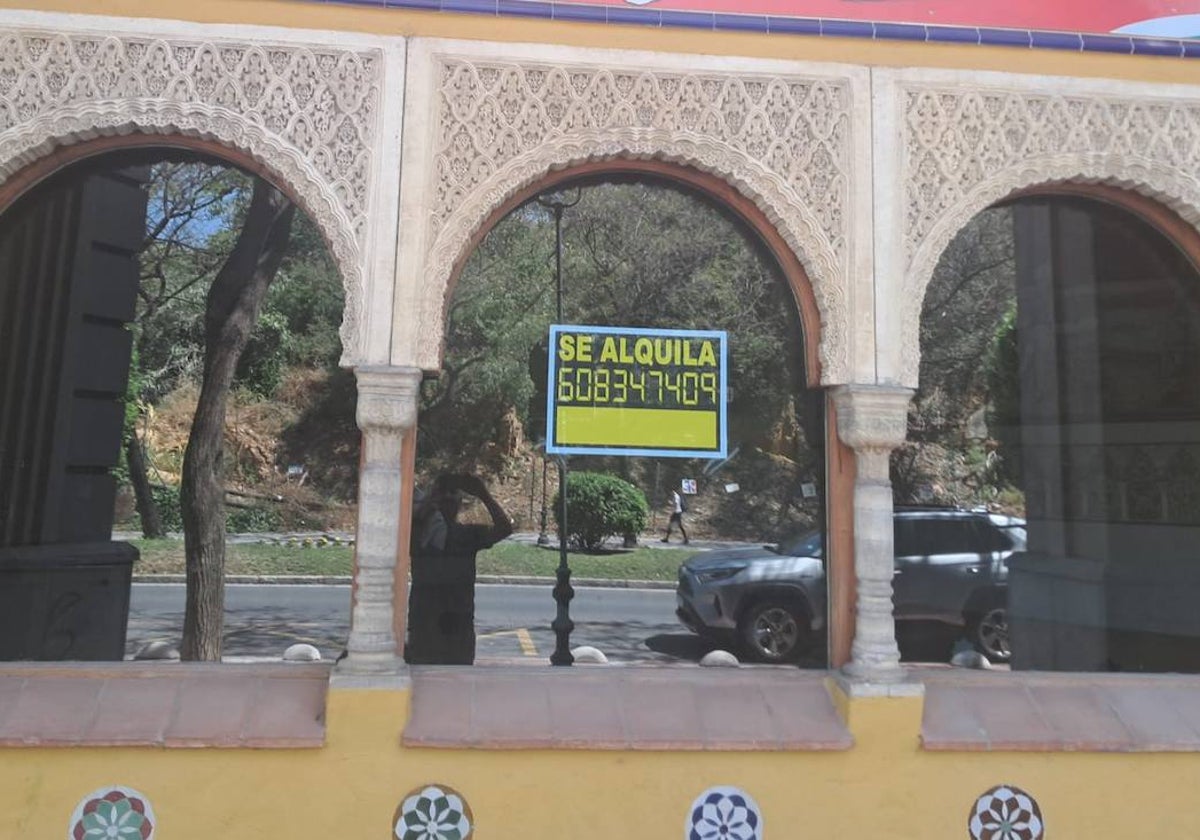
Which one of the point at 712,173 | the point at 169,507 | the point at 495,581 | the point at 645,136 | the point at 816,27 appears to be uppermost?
the point at 816,27

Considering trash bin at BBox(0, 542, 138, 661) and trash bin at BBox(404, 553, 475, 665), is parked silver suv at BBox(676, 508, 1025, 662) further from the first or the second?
trash bin at BBox(0, 542, 138, 661)

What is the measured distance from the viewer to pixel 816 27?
3555 mm

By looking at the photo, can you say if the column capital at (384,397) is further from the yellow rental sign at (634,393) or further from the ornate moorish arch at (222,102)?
the yellow rental sign at (634,393)

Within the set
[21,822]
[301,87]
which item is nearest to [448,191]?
[301,87]

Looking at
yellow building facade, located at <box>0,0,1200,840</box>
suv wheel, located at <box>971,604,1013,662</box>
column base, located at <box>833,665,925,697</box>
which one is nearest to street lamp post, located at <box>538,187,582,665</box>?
yellow building facade, located at <box>0,0,1200,840</box>

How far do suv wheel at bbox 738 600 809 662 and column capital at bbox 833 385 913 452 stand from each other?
2.96 ft

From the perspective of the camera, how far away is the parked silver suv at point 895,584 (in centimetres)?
378

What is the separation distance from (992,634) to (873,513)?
53.2 inches

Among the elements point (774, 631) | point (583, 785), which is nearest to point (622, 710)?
point (583, 785)

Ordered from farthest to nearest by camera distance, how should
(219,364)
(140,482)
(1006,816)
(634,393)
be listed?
1. (140,482)
2. (219,364)
3. (634,393)
4. (1006,816)

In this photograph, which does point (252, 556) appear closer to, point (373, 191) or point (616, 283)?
point (373, 191)

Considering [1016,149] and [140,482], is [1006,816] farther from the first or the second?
[140,482]

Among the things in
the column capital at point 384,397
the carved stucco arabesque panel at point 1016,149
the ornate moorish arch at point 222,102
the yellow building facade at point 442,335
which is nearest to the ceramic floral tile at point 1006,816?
the yellow building facade at point 442,335

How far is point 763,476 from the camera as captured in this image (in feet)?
12.5
